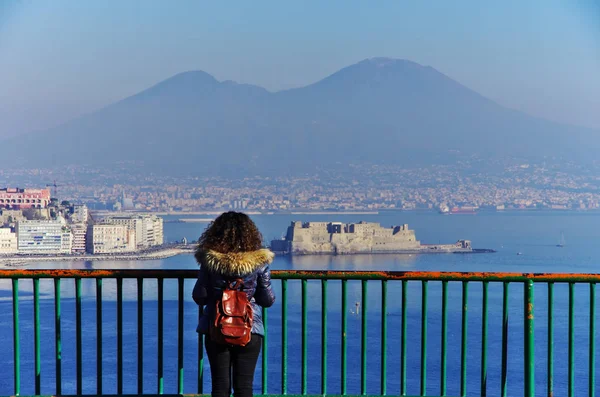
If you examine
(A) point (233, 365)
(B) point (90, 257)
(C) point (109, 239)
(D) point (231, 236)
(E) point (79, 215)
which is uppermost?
(D) point (231, 236)

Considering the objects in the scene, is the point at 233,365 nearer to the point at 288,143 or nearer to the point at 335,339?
the point at 335,339

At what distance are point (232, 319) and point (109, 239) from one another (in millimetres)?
87225

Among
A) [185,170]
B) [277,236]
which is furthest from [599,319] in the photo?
[185,170]

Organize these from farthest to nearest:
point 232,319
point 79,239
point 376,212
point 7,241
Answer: point 376,212
point 79,239
point 7,241
point 232,319

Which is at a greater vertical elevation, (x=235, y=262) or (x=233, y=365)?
(x=235, y=262)

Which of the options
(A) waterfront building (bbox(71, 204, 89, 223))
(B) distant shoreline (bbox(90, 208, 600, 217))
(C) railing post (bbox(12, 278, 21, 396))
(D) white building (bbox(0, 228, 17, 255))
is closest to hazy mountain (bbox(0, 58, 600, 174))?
(B) distant shoreline (bbox(90, 208, 600, 217))

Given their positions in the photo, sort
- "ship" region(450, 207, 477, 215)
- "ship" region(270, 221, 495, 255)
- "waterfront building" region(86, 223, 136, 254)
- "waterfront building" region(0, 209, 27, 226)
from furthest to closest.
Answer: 1. "ship" region(450, 207, 477, 215)
2. "waterfront building" region(0, 209, 27, 226)
3. "ship" region(270, 221, 495, 255)
4. "waterfront building" region(86, 223, 136, 254)

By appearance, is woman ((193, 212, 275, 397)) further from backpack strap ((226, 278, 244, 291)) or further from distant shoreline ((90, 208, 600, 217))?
distant shoreline ((90, 208, 600, 217))

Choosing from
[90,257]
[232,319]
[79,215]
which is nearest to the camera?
[232,319]

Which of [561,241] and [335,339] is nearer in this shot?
[335,339]

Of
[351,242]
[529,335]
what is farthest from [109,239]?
[529,335]

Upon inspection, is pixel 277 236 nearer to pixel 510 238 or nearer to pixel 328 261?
pixel 328 261

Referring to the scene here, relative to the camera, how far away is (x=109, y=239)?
87.9 meters

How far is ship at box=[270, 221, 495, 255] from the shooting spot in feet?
286
